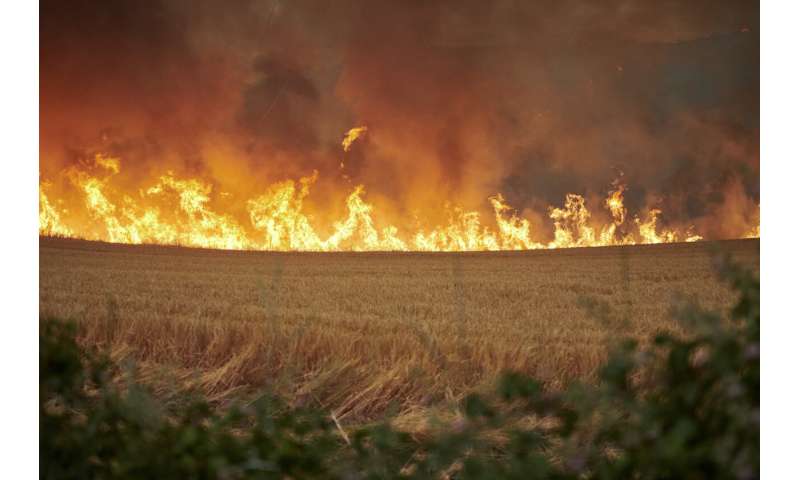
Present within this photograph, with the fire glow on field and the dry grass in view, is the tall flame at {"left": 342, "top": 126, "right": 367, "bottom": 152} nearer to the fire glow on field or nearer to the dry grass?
the fire glow on field

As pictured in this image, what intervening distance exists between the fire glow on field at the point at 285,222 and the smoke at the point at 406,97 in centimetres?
13

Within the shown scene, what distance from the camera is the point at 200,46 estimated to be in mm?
4785

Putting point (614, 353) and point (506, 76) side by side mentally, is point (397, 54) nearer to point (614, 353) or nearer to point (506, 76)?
point (506, 76)

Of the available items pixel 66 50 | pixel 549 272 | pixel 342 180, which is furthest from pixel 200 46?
pixel 549 272

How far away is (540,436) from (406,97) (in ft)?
11.0

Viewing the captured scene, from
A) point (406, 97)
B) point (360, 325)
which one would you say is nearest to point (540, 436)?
point (406, 97)

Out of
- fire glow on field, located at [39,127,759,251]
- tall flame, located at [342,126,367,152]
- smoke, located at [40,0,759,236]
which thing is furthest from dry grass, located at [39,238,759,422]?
tall flame, located at [342,126,367,152]

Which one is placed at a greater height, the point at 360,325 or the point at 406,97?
the point at 406,97

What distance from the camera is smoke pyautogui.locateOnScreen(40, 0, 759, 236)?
4.14m

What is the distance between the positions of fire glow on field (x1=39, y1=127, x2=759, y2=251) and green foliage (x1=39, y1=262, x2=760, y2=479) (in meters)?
2.29

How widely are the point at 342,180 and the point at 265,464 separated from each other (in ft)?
11.6

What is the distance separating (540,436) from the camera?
1.94 m

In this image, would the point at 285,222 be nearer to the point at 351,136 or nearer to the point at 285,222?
the point at 285,222

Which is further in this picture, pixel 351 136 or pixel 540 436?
pixel 351 136
